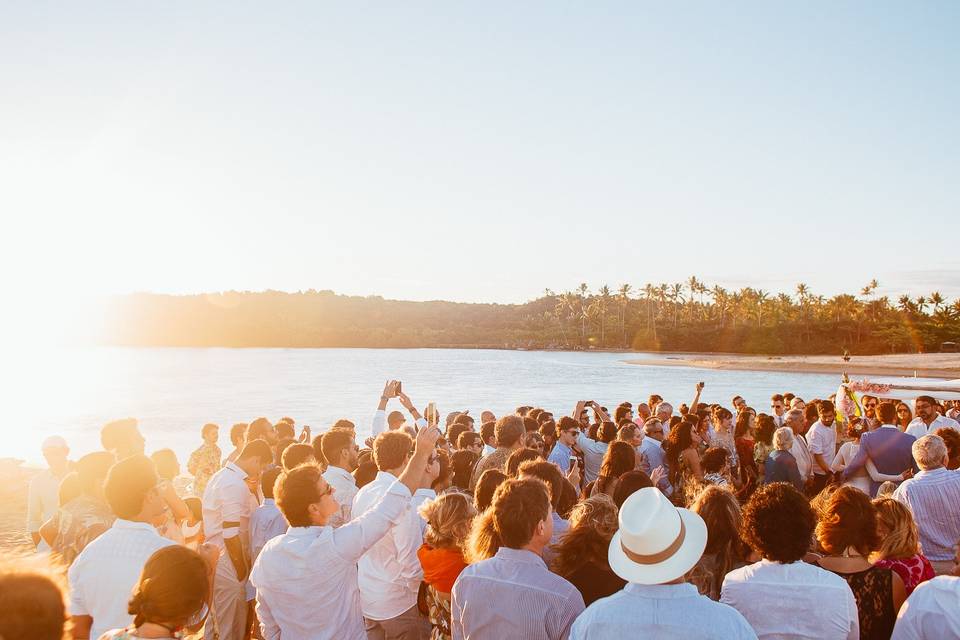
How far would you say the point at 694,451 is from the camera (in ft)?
19.9

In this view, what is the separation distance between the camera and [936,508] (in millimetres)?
4445

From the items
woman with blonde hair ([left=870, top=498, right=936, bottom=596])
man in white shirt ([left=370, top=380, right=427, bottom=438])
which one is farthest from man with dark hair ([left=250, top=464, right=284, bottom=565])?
woman with blonde hair ([left=870, top=498, right=936, bottom=596])

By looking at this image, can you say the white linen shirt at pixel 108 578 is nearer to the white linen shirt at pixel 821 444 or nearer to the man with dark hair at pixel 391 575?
the man with dark hair at pixel 391 575

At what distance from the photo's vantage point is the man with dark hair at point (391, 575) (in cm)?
374

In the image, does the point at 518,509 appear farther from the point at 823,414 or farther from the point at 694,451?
the point at 823,414

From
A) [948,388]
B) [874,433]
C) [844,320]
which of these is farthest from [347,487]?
[844,320]

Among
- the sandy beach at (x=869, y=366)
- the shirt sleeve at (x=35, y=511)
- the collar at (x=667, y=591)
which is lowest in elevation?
the sandy beach at (x=869, y=366)

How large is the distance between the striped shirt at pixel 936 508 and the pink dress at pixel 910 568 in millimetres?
1459

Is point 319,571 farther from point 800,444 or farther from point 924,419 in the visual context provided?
point 924,419

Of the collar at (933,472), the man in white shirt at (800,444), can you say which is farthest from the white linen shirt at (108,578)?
the man in white shirt at (800,444)

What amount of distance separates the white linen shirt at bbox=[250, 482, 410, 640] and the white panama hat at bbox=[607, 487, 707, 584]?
114 centimetres

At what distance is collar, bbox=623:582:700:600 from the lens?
215cm

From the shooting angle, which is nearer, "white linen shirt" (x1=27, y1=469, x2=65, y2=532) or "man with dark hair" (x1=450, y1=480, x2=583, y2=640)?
"man with dark hair" (x1=450, y1=480, x2=583, y2=640)

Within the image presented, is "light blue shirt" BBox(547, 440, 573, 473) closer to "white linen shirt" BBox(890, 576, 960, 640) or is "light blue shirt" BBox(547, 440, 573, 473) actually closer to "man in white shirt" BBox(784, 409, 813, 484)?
"man in white shirt" BBox(784, 409, 813, 484)
